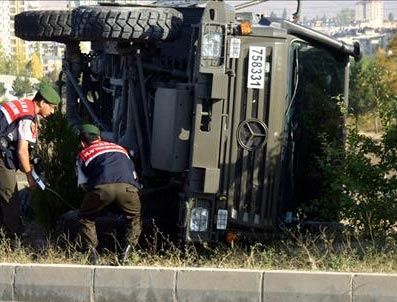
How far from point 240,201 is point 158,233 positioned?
892 millimetres

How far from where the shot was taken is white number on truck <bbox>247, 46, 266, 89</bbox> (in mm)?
7570

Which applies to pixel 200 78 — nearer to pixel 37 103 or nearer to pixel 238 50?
pixel 238 50

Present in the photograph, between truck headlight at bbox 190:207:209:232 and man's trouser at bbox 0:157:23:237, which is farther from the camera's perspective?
man's trouser at bbox 0:157:23:237

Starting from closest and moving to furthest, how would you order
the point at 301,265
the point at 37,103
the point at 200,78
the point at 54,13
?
the point at 301,265 < the point at 200,78 < the point at 37,103 < the point at 54,13

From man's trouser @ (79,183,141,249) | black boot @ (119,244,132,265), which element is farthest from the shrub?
black boot @ (119,244,132,265)

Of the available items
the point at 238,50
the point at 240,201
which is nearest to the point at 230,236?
the point at 240,201

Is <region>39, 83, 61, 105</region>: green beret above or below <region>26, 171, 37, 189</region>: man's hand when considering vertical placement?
above

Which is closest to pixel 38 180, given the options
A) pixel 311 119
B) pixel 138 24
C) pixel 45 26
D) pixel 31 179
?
pixel 31 179

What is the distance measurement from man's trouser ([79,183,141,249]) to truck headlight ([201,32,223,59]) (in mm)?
1253

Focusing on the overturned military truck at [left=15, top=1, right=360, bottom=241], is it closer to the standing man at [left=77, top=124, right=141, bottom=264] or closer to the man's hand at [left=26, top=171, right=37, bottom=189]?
the standing man at [left=77, top=124, right=141, bottom=264]

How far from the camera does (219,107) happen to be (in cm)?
754

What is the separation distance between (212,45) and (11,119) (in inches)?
73.4

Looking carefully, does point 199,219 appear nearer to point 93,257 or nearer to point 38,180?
point 93,257

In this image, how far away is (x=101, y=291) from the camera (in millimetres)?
6438
